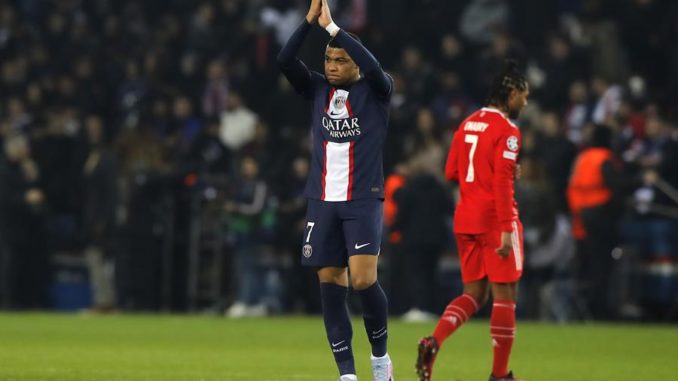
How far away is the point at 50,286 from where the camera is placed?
25188 millimetres

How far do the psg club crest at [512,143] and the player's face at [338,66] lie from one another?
1317mm

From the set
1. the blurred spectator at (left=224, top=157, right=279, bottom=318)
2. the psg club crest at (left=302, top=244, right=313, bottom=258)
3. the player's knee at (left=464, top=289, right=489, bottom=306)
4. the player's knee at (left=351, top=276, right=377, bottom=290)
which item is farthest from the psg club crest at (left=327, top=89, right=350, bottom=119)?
the blurred spectator at (left=224, top=157, right=279, bottom=318)

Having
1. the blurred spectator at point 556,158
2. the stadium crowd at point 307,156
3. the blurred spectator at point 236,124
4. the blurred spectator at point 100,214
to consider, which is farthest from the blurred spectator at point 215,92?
the blurred spectator at point 556,158

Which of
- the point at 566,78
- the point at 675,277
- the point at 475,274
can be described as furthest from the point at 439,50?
the point at 475,274

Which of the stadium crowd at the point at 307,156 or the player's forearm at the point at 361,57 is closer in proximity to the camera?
the player's forearm at the point at 361,57

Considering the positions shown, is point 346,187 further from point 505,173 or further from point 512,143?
point 512,143

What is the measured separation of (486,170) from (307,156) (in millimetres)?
12036

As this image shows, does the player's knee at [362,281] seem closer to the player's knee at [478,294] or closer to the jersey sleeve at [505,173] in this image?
the jersey sleeve at [505,173]

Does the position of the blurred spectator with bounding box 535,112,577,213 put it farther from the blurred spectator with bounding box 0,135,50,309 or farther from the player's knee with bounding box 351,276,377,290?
the player's knee with bounding box 351,276,377,290

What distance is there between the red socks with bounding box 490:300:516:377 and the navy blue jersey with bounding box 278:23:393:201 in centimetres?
140

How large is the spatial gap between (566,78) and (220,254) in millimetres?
5812

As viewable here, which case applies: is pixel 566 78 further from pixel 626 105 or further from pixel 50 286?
pixel 50 286

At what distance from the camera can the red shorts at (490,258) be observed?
11.0 m

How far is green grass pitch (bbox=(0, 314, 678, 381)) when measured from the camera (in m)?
12.5
